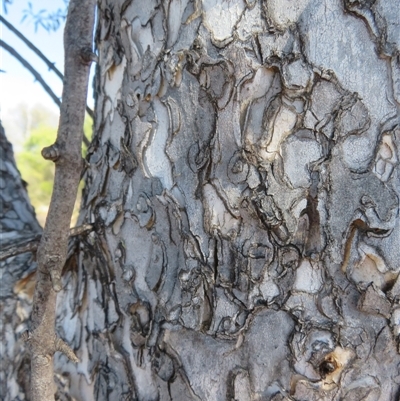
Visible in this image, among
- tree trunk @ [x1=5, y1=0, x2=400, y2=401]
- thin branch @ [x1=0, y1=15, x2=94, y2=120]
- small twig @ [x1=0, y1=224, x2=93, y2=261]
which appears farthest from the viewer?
thin branch @ [x1=0, y1=15, x2=94, y2=120]

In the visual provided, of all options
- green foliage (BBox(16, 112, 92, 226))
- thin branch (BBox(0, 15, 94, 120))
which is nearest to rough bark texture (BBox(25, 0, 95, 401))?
thin branch (BBox(0, 15, 94, 120))

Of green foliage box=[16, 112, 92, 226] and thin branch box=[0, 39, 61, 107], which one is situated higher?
green foliage box=[16, 112, 92, 226]

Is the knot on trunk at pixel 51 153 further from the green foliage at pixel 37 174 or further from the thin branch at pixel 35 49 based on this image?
the green foliage at pixel 37 174

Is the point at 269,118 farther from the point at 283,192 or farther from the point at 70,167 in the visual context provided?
the point at 70,167

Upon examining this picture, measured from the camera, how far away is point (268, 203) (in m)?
0.51

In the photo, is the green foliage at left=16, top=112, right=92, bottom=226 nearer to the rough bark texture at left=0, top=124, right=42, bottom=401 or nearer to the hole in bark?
the rough bark texture at left=0, top=124, right=42, bottom=401

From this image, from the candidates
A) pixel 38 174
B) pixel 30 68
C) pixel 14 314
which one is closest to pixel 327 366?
pixel 14 314

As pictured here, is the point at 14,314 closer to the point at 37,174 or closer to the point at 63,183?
the point at 63,183

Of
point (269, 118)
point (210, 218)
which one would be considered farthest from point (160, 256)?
point (269, 118)

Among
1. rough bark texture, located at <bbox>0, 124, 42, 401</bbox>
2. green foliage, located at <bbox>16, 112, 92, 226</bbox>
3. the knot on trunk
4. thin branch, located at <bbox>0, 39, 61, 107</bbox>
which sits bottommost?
rough bark texture, located at <bbox>0, 124, 42, 401</bbox>

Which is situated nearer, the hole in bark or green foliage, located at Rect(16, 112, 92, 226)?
the hole in bark

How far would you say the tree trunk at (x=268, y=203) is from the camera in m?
0.49

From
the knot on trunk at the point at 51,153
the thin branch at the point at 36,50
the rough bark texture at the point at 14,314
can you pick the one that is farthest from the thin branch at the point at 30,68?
the knot on trunk at the point at 51,153

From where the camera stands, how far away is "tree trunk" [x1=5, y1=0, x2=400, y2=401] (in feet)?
1.61
